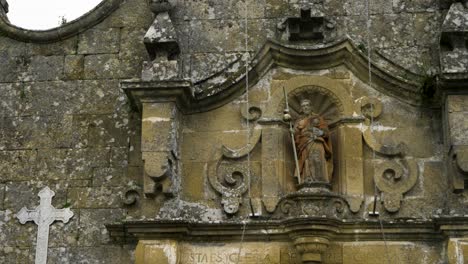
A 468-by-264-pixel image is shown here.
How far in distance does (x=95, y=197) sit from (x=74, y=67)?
5.29ft

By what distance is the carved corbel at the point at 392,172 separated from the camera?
351 inches

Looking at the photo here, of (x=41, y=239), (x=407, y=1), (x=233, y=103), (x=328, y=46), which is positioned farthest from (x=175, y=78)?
(x=407, y=1)

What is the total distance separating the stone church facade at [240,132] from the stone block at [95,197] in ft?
0.04

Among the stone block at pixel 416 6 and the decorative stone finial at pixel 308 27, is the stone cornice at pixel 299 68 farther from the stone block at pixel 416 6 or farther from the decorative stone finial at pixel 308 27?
the stone block at pixel 416 6

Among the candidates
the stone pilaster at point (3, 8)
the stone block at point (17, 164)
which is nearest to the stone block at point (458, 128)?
the stone block at point (17, 164)

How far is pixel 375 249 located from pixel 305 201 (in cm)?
88

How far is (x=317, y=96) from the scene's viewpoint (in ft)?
30.8

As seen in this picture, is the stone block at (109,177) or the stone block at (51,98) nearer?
the stone block at (109,177)

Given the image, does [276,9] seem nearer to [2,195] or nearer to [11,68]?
[11,68]

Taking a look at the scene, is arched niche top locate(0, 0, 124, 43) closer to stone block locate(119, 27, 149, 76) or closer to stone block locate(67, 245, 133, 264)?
stone block locate(119, 27, 149, 76)

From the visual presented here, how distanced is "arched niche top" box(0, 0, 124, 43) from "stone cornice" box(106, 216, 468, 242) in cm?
256

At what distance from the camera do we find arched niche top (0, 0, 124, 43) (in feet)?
33.0

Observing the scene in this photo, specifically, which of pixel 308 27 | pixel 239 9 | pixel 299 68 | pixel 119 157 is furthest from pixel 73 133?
pixel 308 27

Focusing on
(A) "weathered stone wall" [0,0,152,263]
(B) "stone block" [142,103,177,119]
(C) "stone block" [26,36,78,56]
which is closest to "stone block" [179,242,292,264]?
(A) "weathered stone wall" [0,0,152,263]
